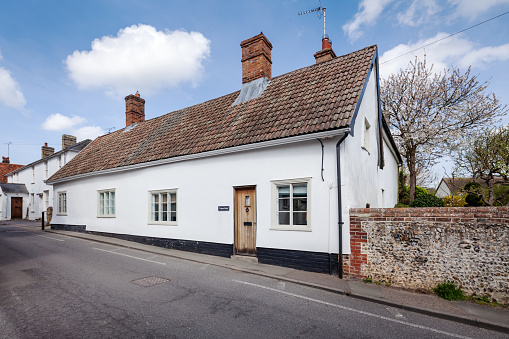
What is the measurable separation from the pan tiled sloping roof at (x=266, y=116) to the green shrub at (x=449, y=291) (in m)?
4.18

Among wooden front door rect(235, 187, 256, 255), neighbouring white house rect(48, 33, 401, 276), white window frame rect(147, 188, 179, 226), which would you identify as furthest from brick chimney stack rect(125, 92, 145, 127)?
wooden front door rect(235, 187, 256, 255)

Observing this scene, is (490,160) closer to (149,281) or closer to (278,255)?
(278,255)

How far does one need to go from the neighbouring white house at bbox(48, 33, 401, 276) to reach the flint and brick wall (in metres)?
0.56

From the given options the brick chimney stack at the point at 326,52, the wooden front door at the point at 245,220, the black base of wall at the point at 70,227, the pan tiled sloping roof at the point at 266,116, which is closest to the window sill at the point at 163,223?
the pan tiled sloping roof at the point at 266,116

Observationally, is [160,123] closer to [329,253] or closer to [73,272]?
[73,272]

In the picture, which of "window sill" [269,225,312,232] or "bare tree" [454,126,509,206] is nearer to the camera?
"window sill" [269,225,312,232]

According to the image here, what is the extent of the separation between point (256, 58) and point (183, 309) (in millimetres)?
11110

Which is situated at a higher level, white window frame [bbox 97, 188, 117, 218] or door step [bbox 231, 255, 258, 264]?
white window frame [bbox 97, 188, 117, 218]

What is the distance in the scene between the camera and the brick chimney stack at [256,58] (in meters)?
13.1

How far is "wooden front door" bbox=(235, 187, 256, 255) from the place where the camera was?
939cm

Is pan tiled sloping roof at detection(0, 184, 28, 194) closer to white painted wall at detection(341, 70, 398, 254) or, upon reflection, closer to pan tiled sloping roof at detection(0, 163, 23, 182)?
pan tiled sloping roof at detection(0, 163, 23, 182)

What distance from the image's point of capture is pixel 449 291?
6.01 metres

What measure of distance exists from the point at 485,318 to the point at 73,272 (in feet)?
30.2

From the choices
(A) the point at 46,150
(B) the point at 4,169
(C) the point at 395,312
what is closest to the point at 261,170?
(C) the point at 395,312
